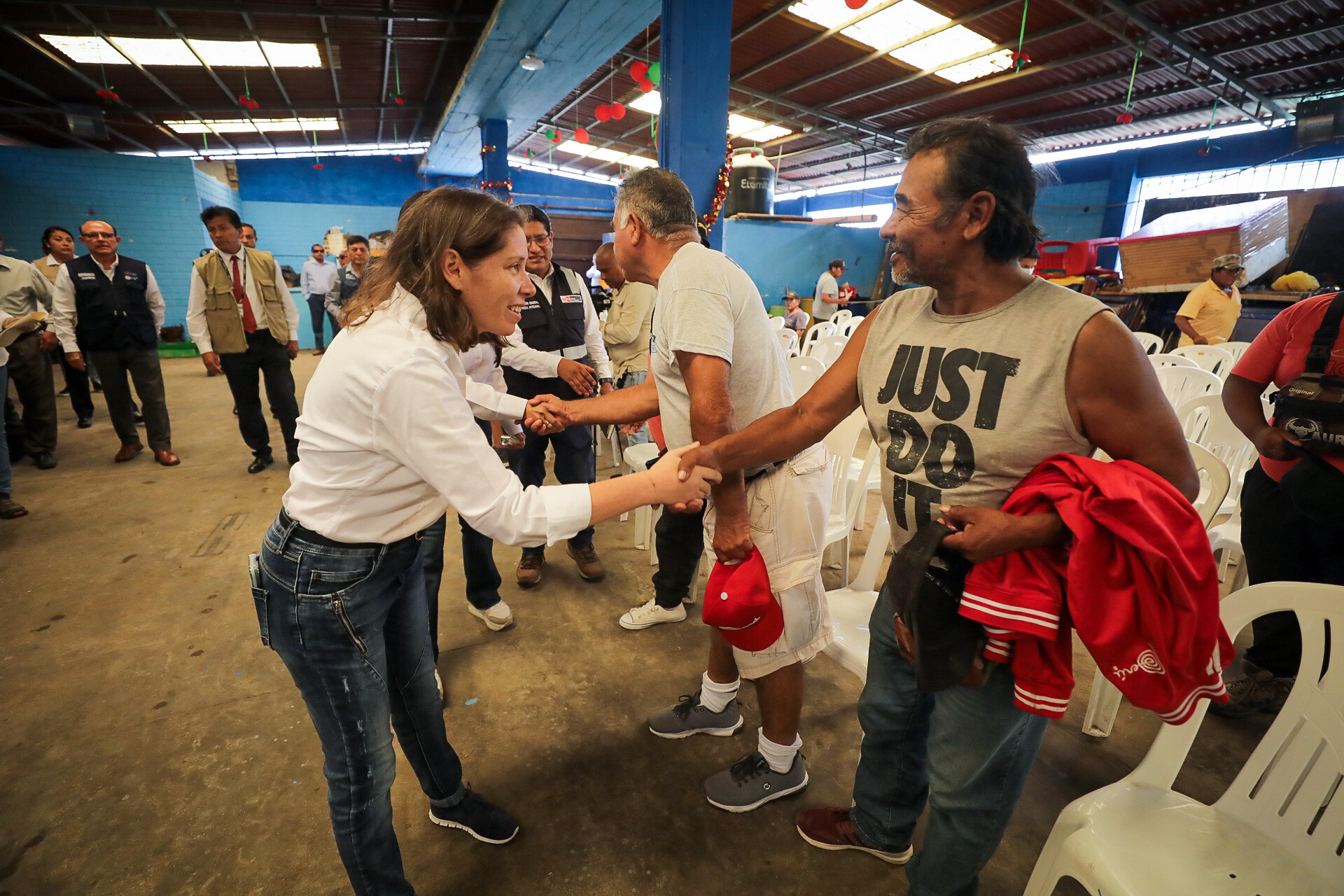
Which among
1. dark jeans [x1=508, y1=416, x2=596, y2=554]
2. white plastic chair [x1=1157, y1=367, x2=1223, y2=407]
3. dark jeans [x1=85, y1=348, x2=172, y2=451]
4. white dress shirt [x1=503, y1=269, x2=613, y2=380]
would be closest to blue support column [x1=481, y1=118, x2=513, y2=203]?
dark jeans [x1=85, y1=348, x2=172, y2=451]

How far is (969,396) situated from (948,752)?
2.43 ft

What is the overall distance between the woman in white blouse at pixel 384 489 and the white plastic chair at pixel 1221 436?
108 inches

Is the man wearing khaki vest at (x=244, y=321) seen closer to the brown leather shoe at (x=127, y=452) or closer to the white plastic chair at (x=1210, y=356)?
the brown leather shoe at (x=127, y=452)

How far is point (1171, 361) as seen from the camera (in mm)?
3775

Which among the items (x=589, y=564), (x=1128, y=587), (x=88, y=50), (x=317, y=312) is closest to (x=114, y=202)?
(x=88, y=50)

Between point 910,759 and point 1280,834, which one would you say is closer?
point 1280,834

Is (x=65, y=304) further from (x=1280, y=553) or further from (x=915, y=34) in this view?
(x=915, y=34)

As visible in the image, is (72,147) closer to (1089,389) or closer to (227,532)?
(227,532)

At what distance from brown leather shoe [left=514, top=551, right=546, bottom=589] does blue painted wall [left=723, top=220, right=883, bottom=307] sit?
9.23 m

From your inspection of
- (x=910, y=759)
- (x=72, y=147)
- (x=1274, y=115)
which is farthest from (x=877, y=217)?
(x=72, y=147)

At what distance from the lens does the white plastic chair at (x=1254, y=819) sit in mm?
1067

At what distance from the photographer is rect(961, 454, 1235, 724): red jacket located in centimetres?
87

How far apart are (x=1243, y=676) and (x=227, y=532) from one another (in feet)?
17.6

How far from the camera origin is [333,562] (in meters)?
1.18
